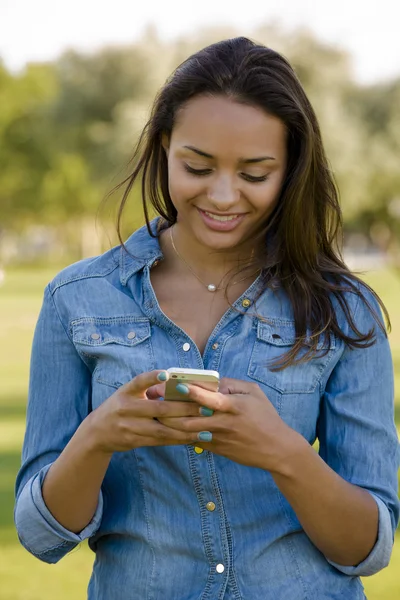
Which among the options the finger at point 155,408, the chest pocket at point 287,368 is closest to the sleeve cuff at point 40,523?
the finger at point 155,408

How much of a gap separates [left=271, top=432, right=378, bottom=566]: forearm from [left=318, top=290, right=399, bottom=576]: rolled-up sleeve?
0.04 metres

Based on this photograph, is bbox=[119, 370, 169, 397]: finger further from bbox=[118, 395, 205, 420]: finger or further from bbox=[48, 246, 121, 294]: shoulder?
bbox=[48, 246, 121, 294]: shoulder

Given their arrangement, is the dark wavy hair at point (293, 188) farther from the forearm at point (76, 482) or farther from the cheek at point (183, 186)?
the forearm at point (76, 482)

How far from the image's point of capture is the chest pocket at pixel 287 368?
2.52m

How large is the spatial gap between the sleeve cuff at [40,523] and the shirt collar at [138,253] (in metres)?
0.55

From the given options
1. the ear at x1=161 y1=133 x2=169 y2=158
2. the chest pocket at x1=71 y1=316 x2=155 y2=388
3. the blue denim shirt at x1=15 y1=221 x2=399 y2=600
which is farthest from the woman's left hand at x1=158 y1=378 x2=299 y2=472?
the ear at x1=161 y1=133 x2=169 y2=158

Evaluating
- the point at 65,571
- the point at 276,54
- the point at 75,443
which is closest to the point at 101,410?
the point at 75,443

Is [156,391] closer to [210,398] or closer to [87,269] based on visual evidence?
[210,398]

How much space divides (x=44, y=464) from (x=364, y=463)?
78cm

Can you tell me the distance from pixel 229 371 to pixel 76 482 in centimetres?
46

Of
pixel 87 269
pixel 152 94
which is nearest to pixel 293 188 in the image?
pixel 87 269

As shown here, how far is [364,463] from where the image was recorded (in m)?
2.51

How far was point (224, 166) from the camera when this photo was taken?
8.30 ft

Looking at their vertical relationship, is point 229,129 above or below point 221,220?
above
